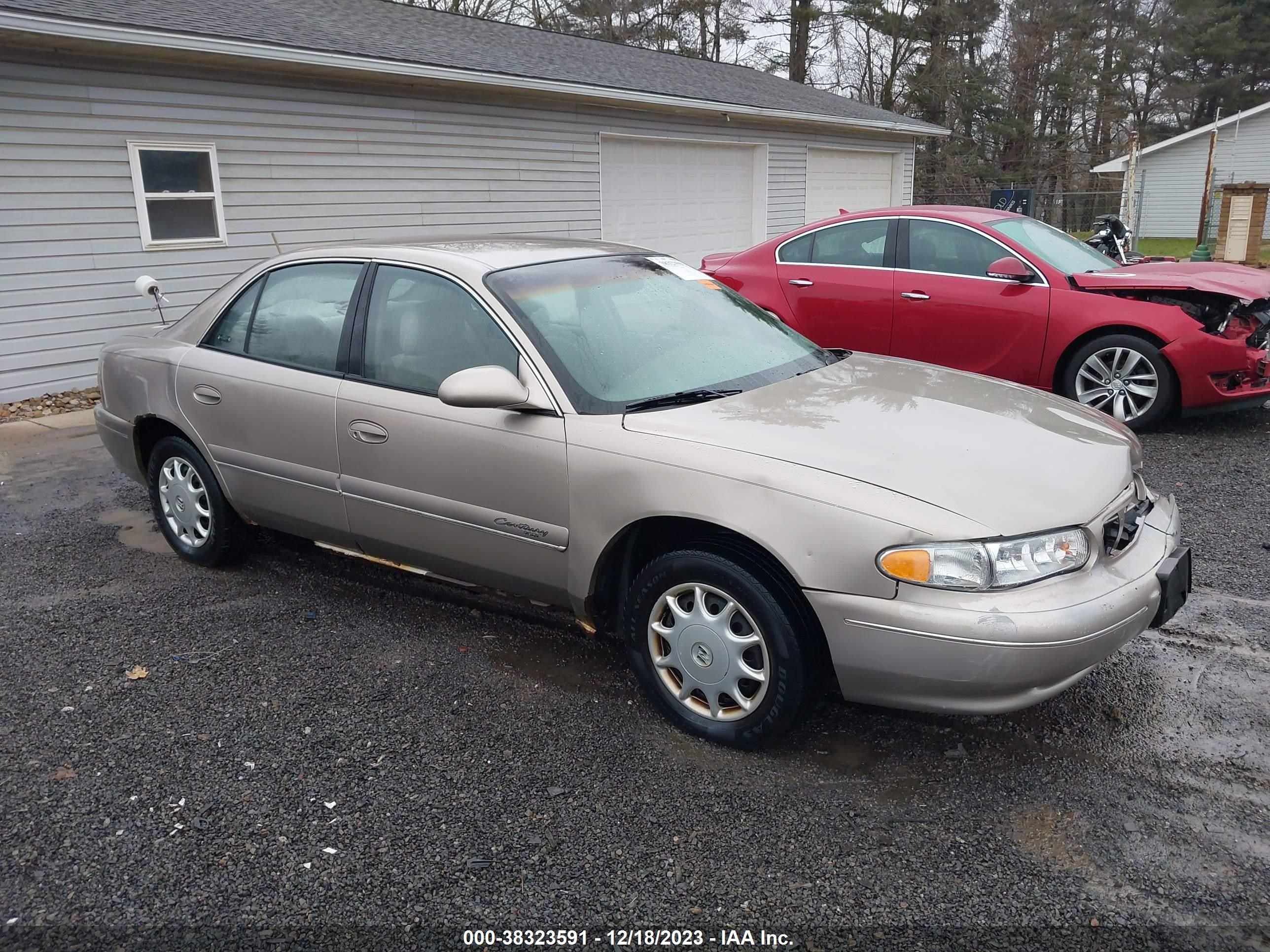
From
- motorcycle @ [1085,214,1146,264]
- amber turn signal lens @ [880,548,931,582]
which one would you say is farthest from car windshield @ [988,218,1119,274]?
amber turn signal lens @ [880,548,931,582]

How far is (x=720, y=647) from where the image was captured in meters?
3.02

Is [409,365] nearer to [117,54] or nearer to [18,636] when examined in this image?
[18,636]

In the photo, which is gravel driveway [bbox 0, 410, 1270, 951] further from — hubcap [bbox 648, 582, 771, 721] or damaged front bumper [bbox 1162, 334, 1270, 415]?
damaged front bumper [bbox 1162, 334, 1270, 415]

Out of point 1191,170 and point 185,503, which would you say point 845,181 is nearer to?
point 185,503

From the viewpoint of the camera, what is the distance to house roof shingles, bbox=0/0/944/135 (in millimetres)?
9156

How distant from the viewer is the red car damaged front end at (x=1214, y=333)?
6.32 m

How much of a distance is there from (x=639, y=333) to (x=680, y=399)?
471 millimetres

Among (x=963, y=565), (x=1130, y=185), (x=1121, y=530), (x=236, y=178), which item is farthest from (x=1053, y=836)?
(x=1130, y=185)

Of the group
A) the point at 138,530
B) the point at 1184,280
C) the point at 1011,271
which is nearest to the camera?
the point at 138,530

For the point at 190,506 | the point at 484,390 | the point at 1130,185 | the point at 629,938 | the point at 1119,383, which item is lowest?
the point at 629,938

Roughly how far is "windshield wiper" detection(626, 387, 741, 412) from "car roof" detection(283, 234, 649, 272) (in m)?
0.86

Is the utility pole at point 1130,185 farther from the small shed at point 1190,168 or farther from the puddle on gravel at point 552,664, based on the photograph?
the puddle on gravel at point 552,664

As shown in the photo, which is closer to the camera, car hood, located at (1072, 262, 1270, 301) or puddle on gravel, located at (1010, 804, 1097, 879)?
puddle on gravel, located at (1010, 804, 1097, 879)

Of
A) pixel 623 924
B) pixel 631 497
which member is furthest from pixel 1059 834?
pixel 631 497
